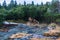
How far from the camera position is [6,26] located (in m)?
7.93

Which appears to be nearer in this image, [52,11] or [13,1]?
[52,11]

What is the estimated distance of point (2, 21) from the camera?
8.34m

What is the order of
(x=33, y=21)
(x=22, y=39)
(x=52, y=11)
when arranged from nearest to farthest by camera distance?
1. (x=22, y=39)
2. (x=33, y=21)
3. (x=52, y=11)

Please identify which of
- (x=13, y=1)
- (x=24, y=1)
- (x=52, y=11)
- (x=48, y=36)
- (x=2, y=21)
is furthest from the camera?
(x=13, y=1)

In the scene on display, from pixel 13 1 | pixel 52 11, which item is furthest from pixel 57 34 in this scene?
pixel 13 1

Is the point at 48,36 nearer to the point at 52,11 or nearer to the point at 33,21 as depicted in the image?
the point at 33,21

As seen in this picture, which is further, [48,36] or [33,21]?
[33,21]

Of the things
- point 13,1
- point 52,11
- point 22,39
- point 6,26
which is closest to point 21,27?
point 6,26

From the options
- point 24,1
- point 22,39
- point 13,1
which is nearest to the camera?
point 22,39

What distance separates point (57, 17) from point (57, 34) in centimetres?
355

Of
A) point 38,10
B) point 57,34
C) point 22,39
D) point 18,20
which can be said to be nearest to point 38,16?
point 38,10

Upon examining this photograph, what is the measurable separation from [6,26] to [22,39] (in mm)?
2680

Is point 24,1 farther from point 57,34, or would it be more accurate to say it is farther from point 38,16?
point 57,34

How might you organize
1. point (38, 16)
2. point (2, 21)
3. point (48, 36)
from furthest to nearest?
point (38, 16), point (2, 21), point (48, 36)
